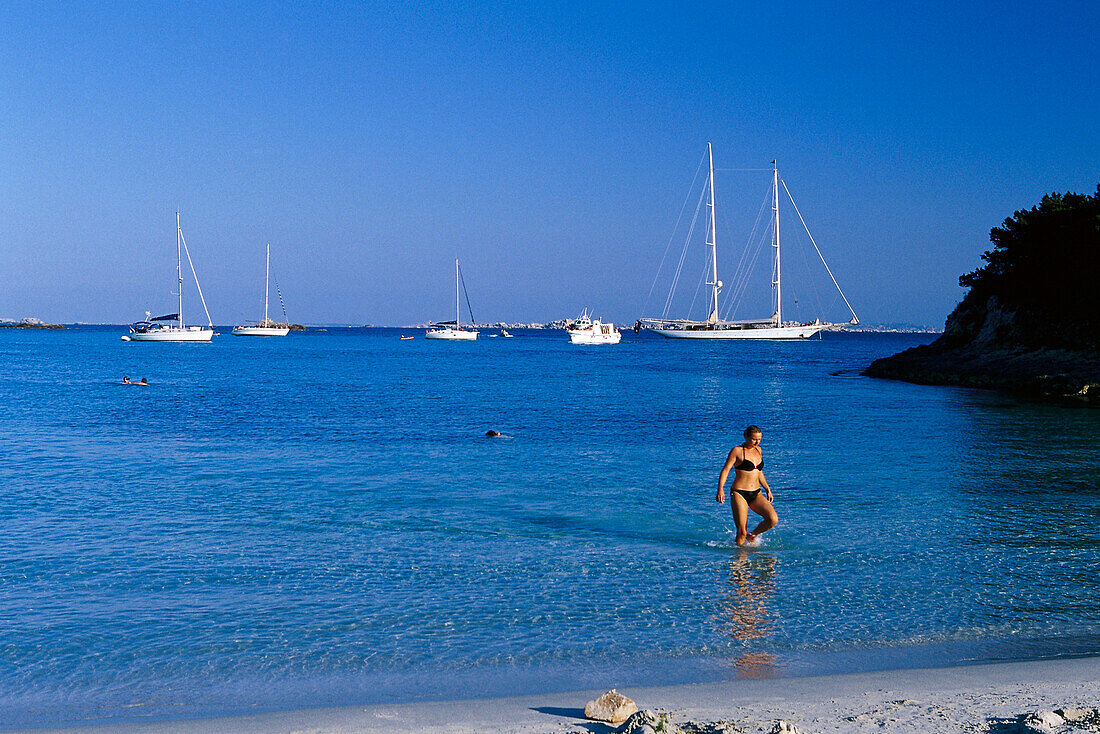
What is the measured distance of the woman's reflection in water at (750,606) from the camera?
26.0ft

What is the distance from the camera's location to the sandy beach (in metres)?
6.04

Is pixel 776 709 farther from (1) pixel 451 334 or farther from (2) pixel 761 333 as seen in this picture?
(1) pixel 451 334

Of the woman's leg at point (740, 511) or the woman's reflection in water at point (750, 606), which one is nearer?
the woman's reflection in water at point (750, 606)

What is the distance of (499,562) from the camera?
1172cm

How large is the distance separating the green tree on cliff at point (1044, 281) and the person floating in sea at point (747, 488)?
3996 centimetres

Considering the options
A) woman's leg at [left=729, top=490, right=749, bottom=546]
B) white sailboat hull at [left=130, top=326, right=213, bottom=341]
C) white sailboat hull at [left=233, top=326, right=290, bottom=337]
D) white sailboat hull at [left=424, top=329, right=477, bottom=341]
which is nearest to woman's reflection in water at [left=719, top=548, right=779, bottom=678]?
woman's leg at [left=729, top=490, right=749, bottom=546]

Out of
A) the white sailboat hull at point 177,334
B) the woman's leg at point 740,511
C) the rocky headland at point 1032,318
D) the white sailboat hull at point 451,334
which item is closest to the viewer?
the woman's leg at point 740,511

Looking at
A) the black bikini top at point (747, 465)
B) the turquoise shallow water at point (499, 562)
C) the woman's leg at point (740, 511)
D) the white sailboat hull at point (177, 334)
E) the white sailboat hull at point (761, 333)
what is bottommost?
the turquoise shallow water at point (499, 562)

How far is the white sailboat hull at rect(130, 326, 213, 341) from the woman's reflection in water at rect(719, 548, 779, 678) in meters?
Result: 105

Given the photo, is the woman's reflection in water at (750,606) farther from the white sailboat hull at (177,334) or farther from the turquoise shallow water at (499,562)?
the white sailboat hull at (177,334)

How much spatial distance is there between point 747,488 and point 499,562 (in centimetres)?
352

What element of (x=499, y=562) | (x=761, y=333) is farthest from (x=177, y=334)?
(x=499, y=562)

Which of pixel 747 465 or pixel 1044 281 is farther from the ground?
pixel 1044 281

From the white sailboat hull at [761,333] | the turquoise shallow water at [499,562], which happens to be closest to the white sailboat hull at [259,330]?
the white sailboat hull at [761,333]
